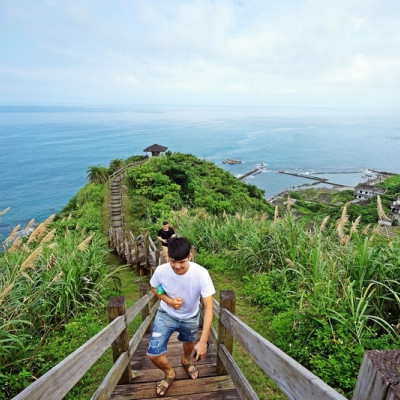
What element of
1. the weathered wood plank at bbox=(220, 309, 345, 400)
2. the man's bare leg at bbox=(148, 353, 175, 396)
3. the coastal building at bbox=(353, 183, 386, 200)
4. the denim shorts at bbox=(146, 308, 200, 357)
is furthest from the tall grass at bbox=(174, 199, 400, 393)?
the coastal building at bbox=(353, 183, 386, 200)

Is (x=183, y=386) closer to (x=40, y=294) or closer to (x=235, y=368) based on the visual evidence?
(x=235, y=368)

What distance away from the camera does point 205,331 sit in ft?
8.03

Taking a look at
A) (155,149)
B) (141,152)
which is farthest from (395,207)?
(141,152)

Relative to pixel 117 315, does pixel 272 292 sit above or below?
below

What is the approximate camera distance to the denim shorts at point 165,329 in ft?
8.69

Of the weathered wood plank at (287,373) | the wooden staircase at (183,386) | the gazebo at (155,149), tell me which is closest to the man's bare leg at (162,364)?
the wooden staircase at (183,386)

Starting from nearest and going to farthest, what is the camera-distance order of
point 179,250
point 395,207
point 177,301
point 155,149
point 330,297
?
point 179,250
point 177,301
point 330,297
point 155,149
point 395,207

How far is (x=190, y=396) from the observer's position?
263 cm

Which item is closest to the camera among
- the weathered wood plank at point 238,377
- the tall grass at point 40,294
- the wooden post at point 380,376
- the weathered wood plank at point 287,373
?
the wooden post at point 380,376

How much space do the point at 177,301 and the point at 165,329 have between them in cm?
40

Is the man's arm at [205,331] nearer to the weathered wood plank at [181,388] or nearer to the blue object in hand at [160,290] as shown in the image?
the blue object in hand at [160,290]

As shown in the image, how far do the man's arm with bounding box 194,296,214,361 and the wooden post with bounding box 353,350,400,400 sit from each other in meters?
1.72

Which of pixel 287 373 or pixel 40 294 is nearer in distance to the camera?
pixel 287 373

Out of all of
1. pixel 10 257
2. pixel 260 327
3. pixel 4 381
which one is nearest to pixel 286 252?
pixel 260 327
